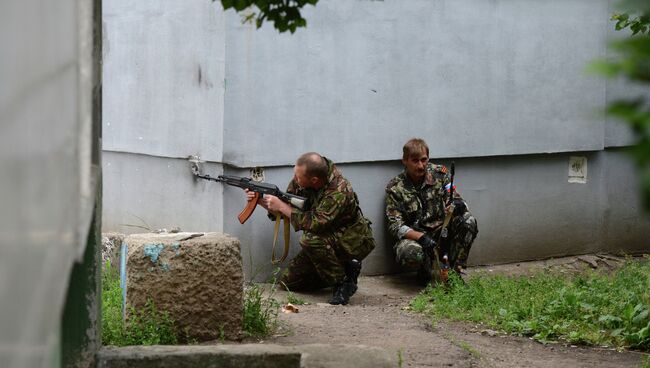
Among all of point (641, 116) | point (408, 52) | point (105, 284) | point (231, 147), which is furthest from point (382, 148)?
point (641, 116)

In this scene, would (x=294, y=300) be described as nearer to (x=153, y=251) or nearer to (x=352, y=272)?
(x=352, y=272)

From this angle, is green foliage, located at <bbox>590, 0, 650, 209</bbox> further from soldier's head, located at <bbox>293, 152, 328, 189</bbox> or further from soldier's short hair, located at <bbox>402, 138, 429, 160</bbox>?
soldier's short hair, located at <bbox>402, 138, 429, 160</bbox>

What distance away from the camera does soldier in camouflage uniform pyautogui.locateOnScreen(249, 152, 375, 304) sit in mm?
7848

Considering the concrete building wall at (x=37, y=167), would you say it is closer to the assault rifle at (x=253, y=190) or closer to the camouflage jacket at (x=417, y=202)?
the assault rifle at (x=253, y=190)

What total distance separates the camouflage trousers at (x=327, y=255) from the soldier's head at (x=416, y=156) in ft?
2.16

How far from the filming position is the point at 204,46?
8.13 m

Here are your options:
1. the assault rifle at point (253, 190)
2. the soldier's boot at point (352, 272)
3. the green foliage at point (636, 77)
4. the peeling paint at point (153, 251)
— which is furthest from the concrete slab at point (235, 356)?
the soldier's boot at point (352, 272)

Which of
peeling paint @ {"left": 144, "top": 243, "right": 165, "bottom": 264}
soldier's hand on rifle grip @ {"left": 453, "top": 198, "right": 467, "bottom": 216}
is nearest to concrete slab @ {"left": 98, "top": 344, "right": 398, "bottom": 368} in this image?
peeling paint @ {"left": 144, "top": 243, "right": 165, "bottom": 264}

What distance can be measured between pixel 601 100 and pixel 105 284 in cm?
526

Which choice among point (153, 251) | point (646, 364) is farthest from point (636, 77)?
point (153, 251)

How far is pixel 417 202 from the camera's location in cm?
857

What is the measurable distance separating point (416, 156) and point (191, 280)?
3.15m

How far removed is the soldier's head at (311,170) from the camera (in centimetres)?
779

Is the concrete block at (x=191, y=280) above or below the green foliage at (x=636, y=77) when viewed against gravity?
below
